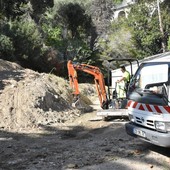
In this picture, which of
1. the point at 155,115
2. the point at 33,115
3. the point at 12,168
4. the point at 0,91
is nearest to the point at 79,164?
the point at 12,168

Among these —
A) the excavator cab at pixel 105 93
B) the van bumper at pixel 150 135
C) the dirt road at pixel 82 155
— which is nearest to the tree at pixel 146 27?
the excavator cab at pixel 105 93

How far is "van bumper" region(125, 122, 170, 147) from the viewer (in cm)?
660

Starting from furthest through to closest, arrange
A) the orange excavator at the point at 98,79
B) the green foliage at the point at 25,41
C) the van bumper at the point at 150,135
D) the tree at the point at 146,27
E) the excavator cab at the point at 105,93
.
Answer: the tree at the point at 146,27
the green foliage at the point at 25,41
the orange excavator at the point at 98,79
the excavator cab at the point at 105,93
the van bumper at the point at 150,135

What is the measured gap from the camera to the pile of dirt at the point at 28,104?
12492mm

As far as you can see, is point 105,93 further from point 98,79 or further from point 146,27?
point 146,27

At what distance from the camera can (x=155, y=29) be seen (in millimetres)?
35094

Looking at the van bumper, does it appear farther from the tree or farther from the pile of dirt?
the tree

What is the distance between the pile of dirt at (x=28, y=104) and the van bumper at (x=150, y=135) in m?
5.38

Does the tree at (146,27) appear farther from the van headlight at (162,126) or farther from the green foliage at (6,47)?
the van headlight at (162,126)

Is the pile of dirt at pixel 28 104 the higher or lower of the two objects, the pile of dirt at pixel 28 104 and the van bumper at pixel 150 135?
the higher

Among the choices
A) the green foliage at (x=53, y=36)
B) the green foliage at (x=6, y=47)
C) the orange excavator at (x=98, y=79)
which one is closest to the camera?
the orange excavator at (x=98, y=79)

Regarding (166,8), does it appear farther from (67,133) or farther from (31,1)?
(67,133)

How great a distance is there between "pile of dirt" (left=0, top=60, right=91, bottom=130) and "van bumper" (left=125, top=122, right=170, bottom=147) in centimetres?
538

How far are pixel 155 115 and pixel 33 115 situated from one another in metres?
6.98
